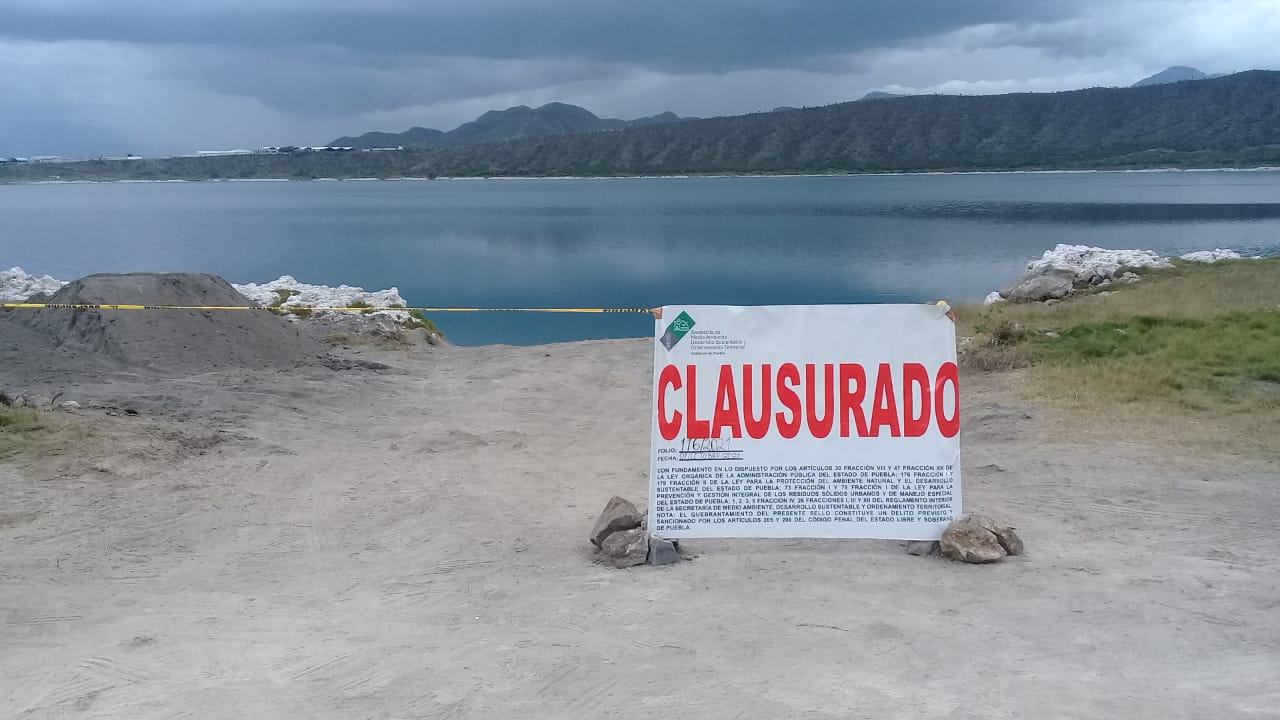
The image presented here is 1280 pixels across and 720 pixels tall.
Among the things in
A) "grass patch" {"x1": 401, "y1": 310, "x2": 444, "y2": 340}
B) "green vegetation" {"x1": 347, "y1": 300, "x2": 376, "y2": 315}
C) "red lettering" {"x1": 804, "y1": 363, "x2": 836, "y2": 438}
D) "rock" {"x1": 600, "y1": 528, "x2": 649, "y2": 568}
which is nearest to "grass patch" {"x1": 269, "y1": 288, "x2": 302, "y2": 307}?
"green vegetation" {"x1": 347, "y1": 300, "x2": 376, "y2": 315}

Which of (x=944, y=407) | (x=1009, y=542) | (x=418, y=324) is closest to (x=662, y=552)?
(x=944, y=407)

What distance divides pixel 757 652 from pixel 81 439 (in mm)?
7090

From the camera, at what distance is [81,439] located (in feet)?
29.8

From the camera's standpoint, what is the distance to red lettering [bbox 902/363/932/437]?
20.6 ft

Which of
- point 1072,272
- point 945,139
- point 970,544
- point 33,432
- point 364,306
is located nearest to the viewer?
point 970,544

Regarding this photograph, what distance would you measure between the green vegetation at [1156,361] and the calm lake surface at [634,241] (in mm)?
10210

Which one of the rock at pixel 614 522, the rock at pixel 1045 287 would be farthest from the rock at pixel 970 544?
the rock at pixel 1045 287

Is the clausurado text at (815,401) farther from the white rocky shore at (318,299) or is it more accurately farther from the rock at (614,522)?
the white rocky shore at (318,299)

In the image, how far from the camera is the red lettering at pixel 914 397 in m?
6.27

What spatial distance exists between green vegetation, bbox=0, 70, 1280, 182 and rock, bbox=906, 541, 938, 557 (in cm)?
11322

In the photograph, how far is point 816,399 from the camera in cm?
628

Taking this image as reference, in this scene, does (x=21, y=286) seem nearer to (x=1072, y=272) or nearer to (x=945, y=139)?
(x=1072, y=272)

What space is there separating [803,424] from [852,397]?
14.0 inches

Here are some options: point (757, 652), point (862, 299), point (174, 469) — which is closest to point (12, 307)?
point (174, 469)
